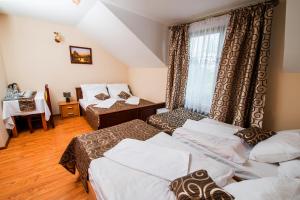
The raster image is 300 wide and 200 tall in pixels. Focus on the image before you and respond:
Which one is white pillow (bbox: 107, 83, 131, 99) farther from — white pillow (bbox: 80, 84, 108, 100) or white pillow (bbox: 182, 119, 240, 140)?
white pillow (bbox: 182, 119, 240, 140)

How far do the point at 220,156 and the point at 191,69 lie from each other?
5.57 feet

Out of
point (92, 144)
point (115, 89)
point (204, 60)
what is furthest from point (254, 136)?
point (115, 89)

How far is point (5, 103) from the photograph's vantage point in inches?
97.4

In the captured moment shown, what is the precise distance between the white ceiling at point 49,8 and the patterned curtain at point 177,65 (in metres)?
1.50

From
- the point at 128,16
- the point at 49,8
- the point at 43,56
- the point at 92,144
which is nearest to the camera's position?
the point at 92,144

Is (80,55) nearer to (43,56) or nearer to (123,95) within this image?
(43,56)

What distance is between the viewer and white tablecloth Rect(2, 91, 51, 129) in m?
2.47

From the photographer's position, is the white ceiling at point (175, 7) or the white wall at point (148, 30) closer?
the white ceiling at point (175, 7)

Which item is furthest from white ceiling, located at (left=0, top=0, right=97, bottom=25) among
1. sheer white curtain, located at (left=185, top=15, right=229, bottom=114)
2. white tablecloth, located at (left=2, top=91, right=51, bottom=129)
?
sheer white curtain, located at (left=185, top=15, right=229, bottom=114)

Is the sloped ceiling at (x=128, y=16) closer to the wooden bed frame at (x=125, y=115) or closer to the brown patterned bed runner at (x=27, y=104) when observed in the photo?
the wooden bed frame at (x=125, y=115)

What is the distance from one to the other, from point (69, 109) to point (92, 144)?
8.27ft

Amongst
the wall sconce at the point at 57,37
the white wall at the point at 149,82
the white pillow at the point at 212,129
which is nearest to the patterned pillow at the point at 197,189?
the white pillow at the point at 212,129

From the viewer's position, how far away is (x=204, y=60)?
2471 millimetres

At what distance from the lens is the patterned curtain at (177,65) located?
105 inches
